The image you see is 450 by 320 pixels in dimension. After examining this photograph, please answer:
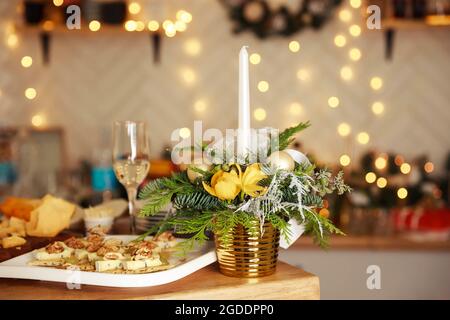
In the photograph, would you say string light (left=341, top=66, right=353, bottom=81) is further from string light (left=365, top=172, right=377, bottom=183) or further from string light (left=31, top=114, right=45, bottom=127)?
string light (left=31, top=114, right=45, bottom=127)

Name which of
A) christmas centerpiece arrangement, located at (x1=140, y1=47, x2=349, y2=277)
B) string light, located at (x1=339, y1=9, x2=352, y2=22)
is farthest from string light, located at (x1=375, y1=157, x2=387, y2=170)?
christmas centerpiece arrangement, located at (x1=140, y1=47, x2=349, y2=277)

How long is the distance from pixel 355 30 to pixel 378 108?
373 millimetres

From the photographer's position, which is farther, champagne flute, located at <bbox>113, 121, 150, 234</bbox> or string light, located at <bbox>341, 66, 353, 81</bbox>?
string light, located at <bbox>341, 66, 353, 81</bbox>

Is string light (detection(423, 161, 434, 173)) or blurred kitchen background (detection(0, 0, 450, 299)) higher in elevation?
blurred kitchen background (detection(0, 0, 450, 299))

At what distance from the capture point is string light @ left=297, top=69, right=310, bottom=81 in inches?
111

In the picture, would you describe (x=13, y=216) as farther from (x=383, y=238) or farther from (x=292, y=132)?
(x=383, y=238)

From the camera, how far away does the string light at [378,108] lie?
2820 millimetres

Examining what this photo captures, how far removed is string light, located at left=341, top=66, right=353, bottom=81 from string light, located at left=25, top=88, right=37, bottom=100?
1437 millimetres

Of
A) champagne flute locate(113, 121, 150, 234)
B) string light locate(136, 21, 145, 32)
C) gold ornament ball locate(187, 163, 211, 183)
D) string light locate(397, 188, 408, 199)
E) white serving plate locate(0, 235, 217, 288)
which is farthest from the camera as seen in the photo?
string light locate(136, 21, 145, 32)

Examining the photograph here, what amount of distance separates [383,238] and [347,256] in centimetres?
16

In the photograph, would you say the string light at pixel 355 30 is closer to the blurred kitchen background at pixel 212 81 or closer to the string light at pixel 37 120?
the blurred kitchen background at pixel 212 81

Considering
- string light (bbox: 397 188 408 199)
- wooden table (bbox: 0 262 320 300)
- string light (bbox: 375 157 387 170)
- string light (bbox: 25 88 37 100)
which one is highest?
string light (bbox: 25 88 37 100)

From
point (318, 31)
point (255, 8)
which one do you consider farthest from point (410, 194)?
point (255, 8)

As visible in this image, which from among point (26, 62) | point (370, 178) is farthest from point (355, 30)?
point (26, 62)
